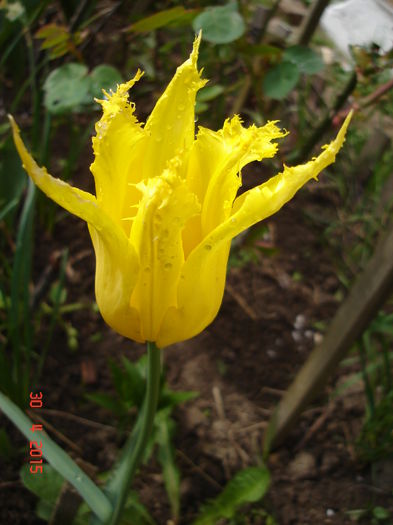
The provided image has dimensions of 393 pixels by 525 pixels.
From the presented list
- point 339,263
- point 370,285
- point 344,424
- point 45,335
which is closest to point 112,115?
point 370,285

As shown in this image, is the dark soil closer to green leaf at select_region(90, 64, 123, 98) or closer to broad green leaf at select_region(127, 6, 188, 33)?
green leaf at select_region(90, 64, 123, 98)

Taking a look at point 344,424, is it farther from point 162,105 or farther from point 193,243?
point 162,105

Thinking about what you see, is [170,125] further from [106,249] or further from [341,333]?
[341,333]

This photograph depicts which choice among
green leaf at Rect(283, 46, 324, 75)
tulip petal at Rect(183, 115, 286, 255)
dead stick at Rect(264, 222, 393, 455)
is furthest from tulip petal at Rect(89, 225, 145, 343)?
green leaf at Rect(283, 46, 324, 75)

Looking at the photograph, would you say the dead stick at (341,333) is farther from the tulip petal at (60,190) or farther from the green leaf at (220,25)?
the tulip petal at (60,190)
